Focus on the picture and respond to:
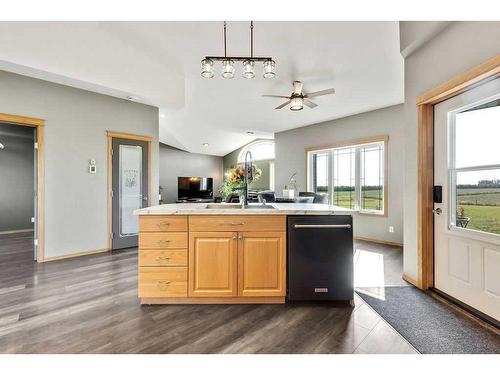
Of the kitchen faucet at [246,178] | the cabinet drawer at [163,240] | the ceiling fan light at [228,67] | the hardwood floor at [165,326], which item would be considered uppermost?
the ceiling fan light at [228,67]

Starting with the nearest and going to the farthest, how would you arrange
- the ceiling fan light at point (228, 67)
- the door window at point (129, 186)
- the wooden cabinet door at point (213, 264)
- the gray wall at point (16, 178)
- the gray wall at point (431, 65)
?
the gray wall at point (431, 65) < the wooden cabinet door at point (213, 264) < the ceiling fan light at point (228, 67) < the door window at point (129, 186) < the gray wall at point (16, 178)

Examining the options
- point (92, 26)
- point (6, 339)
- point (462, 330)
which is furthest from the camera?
point (92, 26)

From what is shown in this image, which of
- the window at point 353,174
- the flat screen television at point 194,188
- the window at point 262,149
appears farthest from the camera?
the flat screen television at point 194,188

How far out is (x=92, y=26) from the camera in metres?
3.19

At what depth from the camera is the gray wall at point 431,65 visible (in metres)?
1.94

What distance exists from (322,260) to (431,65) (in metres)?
2.33

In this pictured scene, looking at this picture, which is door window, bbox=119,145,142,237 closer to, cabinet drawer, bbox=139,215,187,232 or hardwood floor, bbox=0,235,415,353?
hardwood floor, bbox=0,235,415,353

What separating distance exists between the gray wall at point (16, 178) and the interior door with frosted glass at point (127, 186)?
327 cm

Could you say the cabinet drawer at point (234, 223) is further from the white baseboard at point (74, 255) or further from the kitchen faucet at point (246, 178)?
the white baseboard at point (74, 255)

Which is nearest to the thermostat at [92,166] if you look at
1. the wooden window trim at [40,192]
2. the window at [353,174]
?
the wooden window trim at [40,192]

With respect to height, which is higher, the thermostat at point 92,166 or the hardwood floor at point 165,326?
the thermostat at point 92,166
